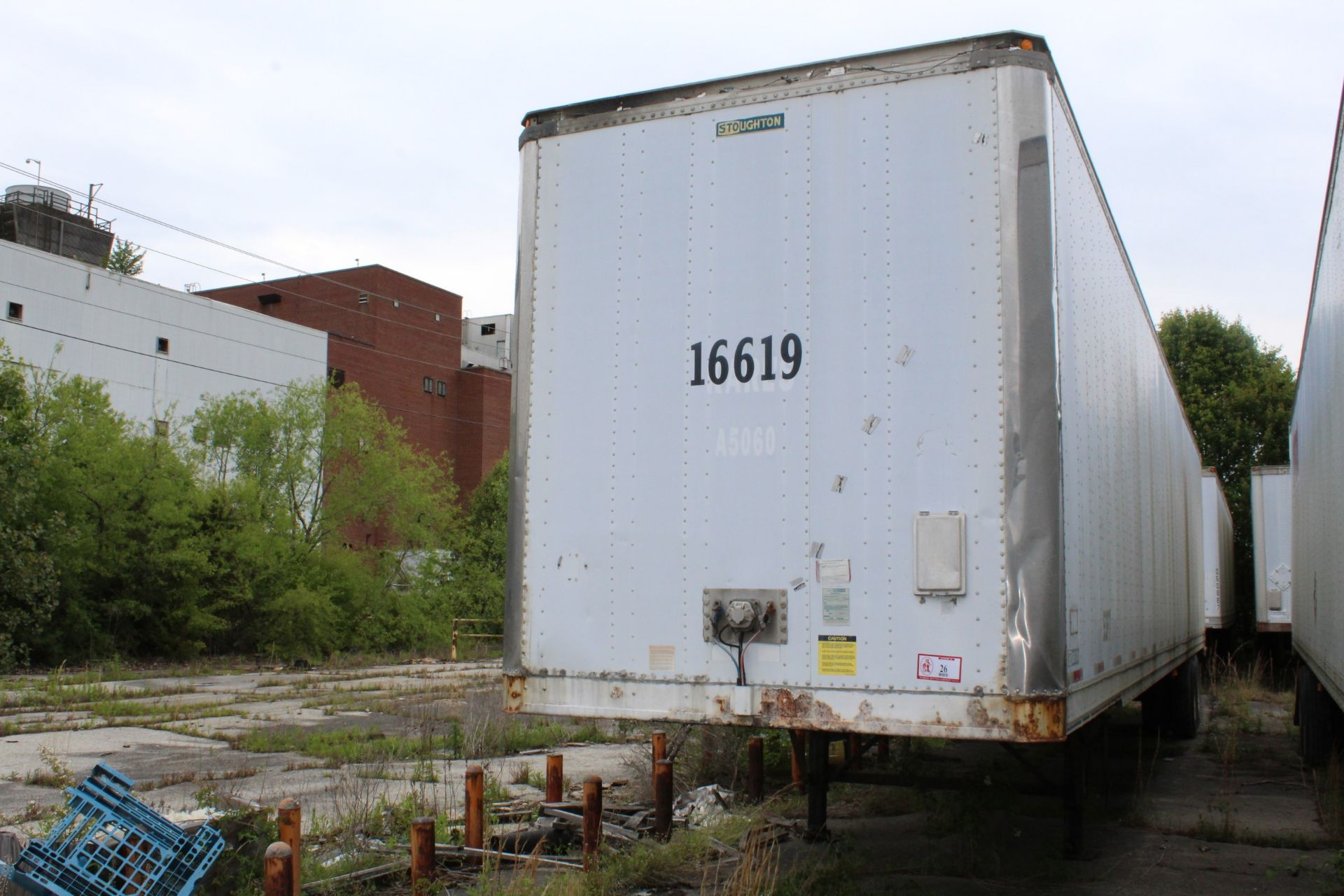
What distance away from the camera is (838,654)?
527 cm

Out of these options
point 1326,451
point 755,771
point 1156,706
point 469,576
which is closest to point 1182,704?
point 1156,706

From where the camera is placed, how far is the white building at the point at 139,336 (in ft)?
120

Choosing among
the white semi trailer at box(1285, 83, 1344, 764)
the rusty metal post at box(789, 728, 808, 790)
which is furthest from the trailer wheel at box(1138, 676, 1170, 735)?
the rusty metal post at box(789, 728, 808, 790)

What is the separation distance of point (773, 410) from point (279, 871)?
321cm

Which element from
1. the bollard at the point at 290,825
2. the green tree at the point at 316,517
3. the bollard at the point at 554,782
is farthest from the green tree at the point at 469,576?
the bollard at the point at 290,825

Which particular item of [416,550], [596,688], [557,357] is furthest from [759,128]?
[416,550]

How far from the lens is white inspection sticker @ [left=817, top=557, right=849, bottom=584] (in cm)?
530

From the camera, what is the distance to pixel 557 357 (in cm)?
620

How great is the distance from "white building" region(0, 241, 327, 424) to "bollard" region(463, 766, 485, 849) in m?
30.5

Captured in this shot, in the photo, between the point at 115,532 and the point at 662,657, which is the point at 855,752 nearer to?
the point at 662,657

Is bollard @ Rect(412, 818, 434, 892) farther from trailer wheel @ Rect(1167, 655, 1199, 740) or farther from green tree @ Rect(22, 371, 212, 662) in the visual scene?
green tree @ Rect(22, 371, 212, 662)

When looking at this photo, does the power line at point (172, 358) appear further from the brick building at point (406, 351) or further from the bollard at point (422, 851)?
the bollard at point (422, 851)

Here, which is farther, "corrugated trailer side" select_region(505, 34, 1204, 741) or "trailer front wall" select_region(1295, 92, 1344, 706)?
"trailer front wall" select_region(1295, 92, 1344, 706)

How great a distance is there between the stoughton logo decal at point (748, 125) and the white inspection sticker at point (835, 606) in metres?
2.40
